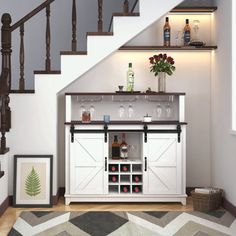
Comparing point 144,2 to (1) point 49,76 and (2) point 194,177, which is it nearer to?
(1) point 49,76

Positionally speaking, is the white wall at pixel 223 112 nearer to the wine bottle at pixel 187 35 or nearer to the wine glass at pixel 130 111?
the wine bottle at pixel 187 35

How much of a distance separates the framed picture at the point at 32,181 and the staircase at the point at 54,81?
0.09m

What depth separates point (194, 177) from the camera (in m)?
5.18

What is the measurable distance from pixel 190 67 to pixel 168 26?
0.60 m

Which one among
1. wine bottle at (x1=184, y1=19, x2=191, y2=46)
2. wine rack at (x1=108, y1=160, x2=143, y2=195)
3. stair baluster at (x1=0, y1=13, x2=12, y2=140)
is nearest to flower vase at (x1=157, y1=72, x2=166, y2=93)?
wine bottle at (x1=184, y1=19, x2=191, y2=46)

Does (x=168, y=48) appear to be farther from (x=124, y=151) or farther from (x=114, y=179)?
(x=114, y=179)

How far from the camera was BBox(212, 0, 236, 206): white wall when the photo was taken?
14.3ft

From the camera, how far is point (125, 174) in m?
4.68

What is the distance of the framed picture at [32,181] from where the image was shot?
453cm

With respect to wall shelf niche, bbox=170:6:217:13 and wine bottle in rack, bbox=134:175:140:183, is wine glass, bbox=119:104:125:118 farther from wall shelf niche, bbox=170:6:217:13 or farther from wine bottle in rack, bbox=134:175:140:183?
wall shelf niche, bbox=170:6:217:13

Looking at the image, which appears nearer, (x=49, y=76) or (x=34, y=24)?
(x=49, y=76)

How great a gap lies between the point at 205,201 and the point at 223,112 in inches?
40.9

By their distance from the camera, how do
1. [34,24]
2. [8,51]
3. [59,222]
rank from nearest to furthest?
1. [59,222]
2. [8,51]
3. [34,24]

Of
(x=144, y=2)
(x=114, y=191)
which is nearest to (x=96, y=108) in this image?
(x=114, y=191)
